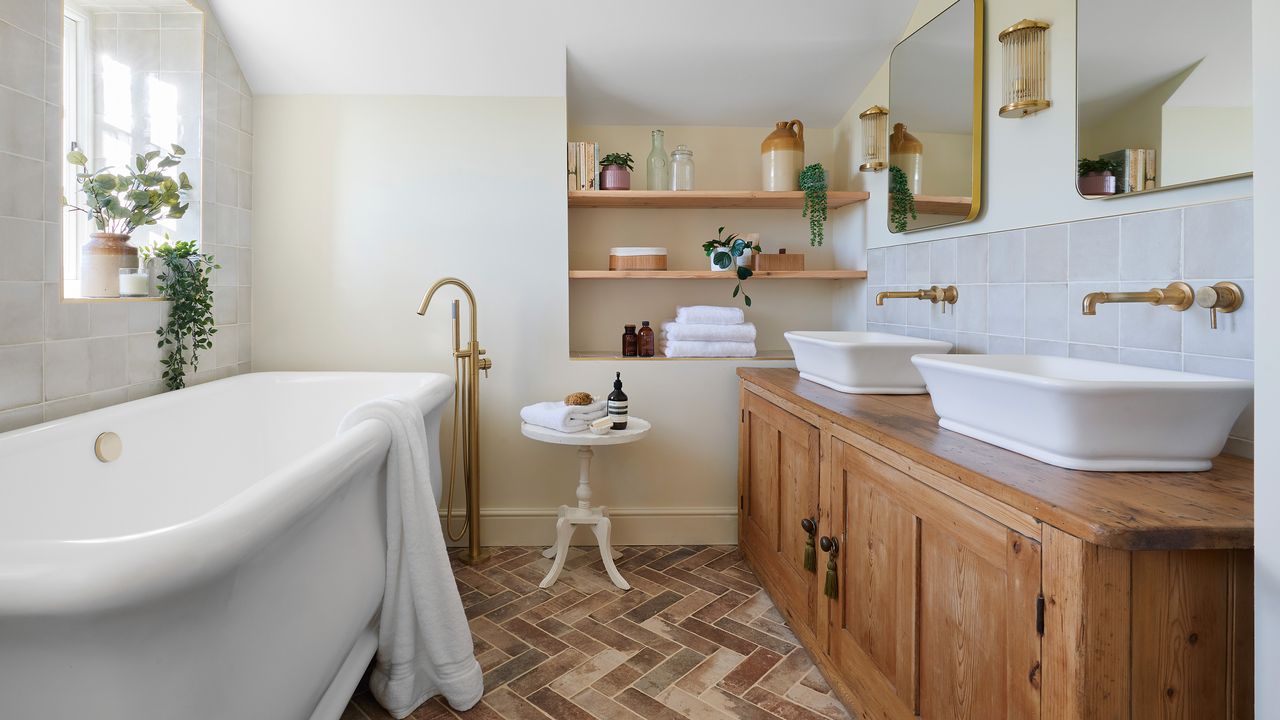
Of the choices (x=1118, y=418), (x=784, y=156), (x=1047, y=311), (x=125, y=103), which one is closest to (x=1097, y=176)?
(x=1047, y=311)

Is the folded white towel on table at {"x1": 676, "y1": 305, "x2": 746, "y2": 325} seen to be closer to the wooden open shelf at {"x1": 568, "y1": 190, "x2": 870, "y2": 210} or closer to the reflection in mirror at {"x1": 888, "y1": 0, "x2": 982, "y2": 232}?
the wooden open shelf at {"x1": 568, "y1": 190, "x2": 870, "y2": 210}

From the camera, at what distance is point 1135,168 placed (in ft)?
5.15

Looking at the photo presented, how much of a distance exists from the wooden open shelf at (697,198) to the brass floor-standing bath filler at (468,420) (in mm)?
699

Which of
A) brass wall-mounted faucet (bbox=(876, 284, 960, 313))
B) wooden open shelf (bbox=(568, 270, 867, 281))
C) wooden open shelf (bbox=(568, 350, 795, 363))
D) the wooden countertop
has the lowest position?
the wooden countertop

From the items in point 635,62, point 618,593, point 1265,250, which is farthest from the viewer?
A: point 635,62

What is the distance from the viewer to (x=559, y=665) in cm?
203

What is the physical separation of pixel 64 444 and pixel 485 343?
154cm

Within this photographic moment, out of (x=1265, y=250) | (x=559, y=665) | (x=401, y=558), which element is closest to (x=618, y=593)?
(x=559, y=665)

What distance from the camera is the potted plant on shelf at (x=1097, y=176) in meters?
1.65

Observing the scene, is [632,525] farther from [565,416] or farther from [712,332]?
[712,332]

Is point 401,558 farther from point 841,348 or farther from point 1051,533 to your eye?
point 1051,533

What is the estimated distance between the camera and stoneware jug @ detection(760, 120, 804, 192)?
3062 millimetres

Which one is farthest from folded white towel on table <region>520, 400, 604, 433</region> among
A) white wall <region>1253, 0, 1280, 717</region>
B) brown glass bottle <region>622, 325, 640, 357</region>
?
white wall <region>1253, 0, 1280, 717</region>

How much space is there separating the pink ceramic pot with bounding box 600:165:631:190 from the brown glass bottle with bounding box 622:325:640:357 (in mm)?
612
